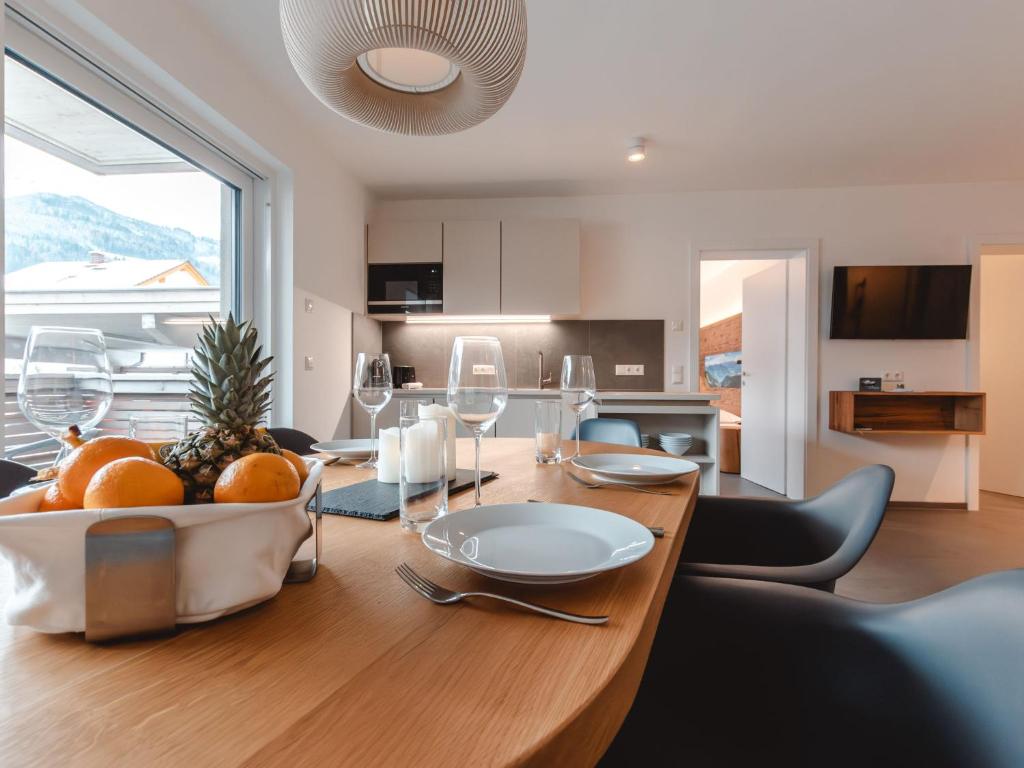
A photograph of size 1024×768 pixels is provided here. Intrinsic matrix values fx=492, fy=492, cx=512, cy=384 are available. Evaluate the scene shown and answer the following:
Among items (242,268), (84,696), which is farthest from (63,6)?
(84,696)

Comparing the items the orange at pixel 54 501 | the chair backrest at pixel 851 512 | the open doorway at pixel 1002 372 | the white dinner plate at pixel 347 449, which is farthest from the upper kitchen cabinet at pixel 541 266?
the open doorway at pixel 1002 372

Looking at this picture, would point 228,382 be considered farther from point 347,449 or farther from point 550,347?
point 550,347

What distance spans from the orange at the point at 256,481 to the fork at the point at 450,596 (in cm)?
17

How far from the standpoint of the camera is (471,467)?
4.24ft

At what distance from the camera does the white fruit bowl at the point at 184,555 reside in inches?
15.1

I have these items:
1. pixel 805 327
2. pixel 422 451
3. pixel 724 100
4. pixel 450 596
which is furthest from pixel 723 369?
pixel 450 596

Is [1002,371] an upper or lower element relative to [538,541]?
upper

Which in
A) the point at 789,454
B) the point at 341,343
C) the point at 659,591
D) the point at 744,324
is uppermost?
the point at 744,324

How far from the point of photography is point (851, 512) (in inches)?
42.3

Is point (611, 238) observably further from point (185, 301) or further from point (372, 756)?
point (372, 756)

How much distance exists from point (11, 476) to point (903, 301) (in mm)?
5017

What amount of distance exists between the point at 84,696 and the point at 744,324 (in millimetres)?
5436

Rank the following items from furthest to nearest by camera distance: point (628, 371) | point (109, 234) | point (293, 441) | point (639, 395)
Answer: point (628, 371)
point (639, 395)
point (109, 234)
point (293, 441)

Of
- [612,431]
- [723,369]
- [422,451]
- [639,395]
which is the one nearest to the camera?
[422,451]
